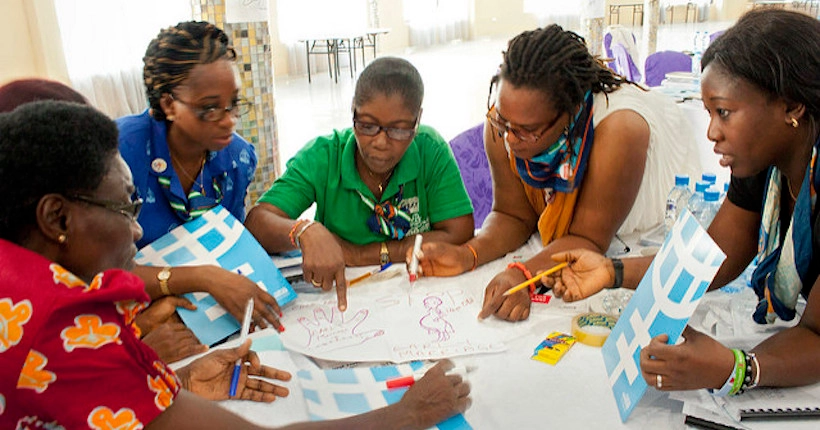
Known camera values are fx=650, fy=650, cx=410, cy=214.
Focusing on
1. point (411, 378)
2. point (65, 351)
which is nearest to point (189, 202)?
point (411, 378)

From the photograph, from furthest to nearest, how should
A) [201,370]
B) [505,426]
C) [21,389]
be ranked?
[201,370] < [505,426] < [21,389]

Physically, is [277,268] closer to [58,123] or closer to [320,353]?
[320,353]

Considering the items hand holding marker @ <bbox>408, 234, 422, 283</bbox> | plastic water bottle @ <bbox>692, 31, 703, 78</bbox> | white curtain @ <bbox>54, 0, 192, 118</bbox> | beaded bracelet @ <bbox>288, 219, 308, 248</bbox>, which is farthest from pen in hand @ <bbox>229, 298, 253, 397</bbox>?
white curtain @ <bbox>54, 0, 192, 118</bbox>

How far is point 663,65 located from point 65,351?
507cm

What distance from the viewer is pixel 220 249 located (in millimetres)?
1679

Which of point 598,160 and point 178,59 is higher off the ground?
point 178,59

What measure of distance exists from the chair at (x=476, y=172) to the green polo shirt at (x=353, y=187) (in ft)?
1.92

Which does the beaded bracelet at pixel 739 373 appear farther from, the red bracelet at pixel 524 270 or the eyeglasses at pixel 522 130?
the eyeglasses at pixel 522 130

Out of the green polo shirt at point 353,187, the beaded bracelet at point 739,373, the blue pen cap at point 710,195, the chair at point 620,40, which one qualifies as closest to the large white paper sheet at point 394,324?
the green polo shirt at point 353,187

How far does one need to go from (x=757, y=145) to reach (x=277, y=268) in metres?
1.16

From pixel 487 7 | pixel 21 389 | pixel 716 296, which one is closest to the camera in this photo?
pixel 21 389

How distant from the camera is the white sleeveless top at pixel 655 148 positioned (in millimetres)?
1897

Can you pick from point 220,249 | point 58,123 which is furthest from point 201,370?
point 58,123

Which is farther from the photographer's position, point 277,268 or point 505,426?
point 277,268
